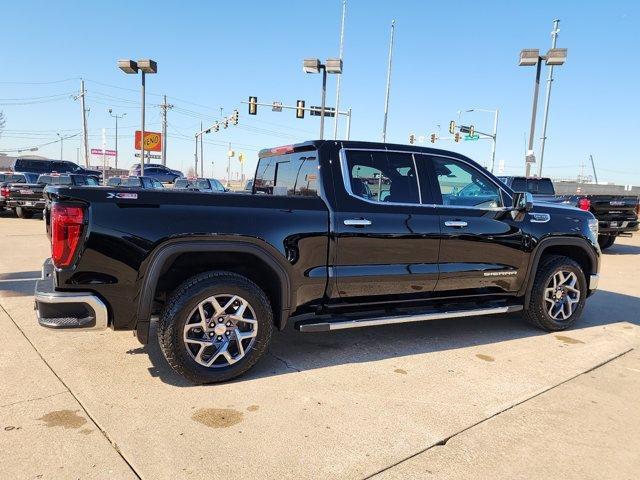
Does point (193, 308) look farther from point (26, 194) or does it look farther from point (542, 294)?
point (26, 194)

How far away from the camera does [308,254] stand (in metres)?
3.90

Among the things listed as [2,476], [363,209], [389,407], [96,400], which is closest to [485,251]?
[363,209]

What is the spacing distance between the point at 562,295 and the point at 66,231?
4758 millimetres

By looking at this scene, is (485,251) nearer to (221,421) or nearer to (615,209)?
(221,421)

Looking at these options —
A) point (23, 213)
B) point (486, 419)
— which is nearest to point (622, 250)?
point (486, 419)

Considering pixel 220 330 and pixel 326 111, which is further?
pixel 326 111

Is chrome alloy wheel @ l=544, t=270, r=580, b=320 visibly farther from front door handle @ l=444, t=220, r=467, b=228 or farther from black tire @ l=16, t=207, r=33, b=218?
black tire @ l=16, t=207, r=33, b=218

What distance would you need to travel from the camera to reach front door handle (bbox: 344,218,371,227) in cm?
402

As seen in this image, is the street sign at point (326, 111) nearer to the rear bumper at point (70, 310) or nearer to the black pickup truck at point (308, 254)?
the black pickup truck at point (308, 254)

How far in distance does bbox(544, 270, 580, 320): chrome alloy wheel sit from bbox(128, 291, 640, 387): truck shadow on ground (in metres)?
0.26

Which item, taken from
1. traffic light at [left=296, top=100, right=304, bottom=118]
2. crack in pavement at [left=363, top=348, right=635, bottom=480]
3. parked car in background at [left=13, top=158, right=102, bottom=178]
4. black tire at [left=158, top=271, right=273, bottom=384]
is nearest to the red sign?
parked car in background at [left=13, top=158, right=102, bottom=178]

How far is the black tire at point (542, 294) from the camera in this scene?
519cm

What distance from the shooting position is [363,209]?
4.12m

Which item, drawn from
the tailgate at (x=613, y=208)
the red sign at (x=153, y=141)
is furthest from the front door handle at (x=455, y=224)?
the red sign at (x=153, y=141)
